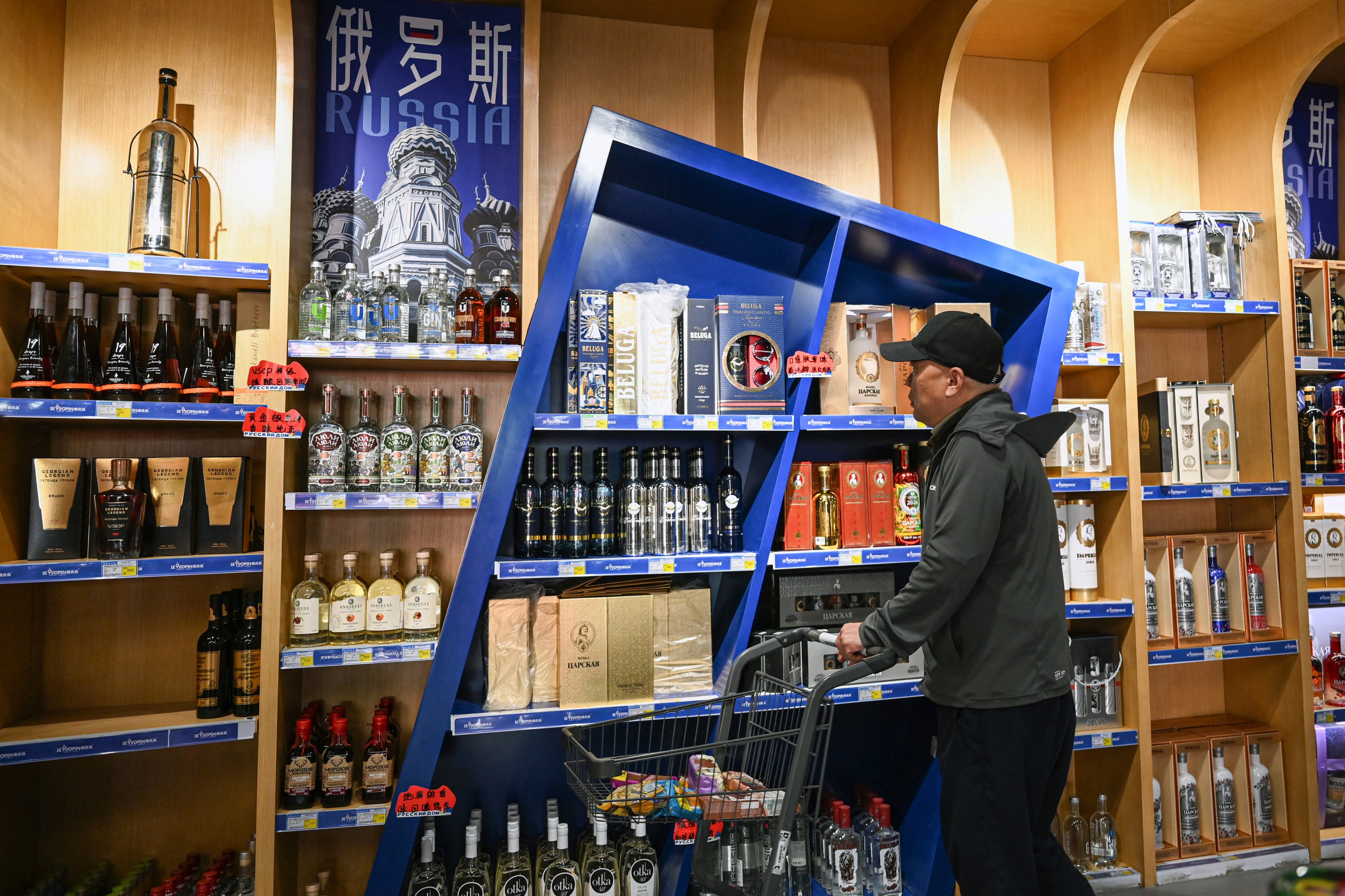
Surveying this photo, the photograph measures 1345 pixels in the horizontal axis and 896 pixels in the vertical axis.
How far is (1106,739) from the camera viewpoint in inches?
122

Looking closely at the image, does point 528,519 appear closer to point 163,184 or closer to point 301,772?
point 301,772

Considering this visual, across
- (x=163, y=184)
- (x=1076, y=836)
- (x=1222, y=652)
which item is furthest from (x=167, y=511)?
(x=1222, y=652)

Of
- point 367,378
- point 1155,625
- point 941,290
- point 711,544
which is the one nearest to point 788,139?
point 941,290

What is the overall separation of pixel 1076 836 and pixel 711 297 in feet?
8.78

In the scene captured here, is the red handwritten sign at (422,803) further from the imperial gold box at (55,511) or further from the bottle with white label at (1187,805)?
the bottle with white label at (1187,805)

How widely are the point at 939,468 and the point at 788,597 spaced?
840 millimetres

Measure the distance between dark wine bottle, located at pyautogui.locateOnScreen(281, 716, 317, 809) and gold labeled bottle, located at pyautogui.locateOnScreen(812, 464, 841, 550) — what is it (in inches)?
72.1

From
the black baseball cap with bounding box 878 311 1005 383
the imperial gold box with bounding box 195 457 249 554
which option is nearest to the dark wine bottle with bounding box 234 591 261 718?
the imperial gold box with bounding box 195 457 249 554

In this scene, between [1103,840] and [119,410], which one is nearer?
[119,410]

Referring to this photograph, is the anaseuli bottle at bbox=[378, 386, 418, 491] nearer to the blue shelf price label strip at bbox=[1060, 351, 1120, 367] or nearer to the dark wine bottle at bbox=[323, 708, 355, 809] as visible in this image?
the dark wine bottle at bbox=[323, 708, 355, 809]

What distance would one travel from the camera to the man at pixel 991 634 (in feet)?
6.73

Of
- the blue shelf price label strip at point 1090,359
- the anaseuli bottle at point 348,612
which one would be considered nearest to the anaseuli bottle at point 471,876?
the anaseuli bottle at point 348,612

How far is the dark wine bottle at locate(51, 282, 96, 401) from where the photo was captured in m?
2.46

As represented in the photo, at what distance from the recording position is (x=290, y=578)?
8.52 ft
